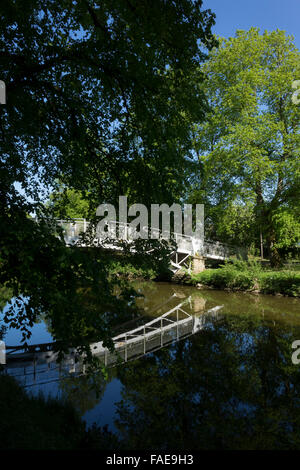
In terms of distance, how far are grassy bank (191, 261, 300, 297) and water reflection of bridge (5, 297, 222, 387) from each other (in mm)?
6001

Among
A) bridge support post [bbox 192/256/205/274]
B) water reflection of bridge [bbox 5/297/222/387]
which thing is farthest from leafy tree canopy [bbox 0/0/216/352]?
bridge support post [bbox 192/256/205/274]

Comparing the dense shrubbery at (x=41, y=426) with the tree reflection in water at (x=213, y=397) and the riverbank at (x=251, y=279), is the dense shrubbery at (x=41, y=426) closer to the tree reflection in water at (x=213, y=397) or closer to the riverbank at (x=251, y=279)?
the tree reflection in water at (x=213, y=397)

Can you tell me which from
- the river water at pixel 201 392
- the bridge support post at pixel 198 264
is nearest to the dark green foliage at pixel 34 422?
the river water at pixel 201 392

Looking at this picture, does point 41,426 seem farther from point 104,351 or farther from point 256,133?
point 256,133

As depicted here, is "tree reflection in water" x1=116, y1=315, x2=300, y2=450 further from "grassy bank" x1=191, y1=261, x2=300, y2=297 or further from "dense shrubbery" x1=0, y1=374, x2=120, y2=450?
"grassy bank" x1=191, y1=261, x2=300, y2=297

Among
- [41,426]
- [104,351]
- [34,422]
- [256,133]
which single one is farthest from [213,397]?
[256,133]

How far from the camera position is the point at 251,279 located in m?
19.4

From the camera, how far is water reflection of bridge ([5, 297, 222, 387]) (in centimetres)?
681

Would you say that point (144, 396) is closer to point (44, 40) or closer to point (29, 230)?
point (29, 230)

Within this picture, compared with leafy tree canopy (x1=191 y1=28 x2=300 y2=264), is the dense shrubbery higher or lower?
lower

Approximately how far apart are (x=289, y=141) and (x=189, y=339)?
16898 millimetres

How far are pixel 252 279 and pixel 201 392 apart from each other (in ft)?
45.5

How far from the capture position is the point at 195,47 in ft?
18.7

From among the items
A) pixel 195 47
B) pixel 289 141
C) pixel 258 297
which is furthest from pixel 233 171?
pixel 195 47
